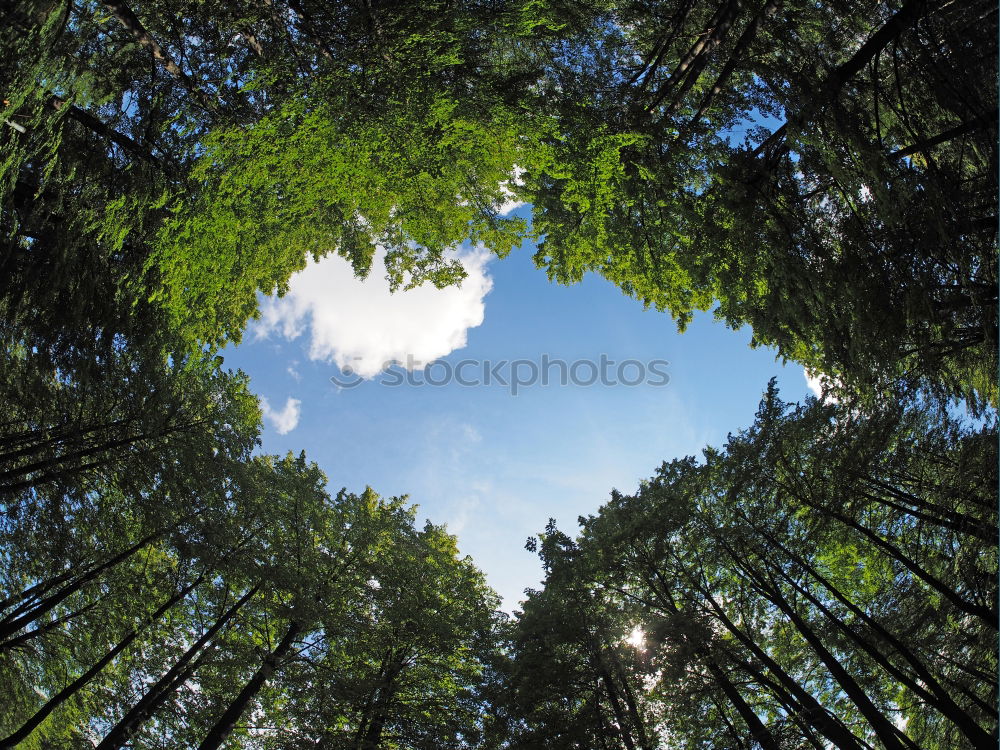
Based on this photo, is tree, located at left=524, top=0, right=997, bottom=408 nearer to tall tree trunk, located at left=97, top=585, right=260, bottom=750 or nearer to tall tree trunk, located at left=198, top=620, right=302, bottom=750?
tall tree trunk, located at left=198, top=620, right=302, bottom=750

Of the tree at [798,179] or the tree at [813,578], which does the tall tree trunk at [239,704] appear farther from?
the tree at [798,179]

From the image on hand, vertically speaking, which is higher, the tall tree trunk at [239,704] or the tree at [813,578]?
the tree at [813,578]

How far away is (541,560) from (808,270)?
1246 cm

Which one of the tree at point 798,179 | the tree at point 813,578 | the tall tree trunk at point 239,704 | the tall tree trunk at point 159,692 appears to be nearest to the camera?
the tree at point 798,179

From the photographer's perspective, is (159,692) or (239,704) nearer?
(159,692)

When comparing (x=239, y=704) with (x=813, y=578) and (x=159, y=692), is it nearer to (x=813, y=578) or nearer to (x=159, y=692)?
(x=159, y=692)

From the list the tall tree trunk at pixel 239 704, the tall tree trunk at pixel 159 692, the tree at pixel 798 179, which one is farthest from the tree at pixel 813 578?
the tall tree trunk at pixel 159 692

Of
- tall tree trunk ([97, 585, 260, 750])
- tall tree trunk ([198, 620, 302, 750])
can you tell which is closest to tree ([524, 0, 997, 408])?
tall tree trunk ([198, 620, 302, 750])

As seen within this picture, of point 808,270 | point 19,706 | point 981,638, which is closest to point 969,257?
point 808,270

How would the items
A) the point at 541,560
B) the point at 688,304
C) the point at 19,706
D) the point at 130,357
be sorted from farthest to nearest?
the point at 541,560 → the point at 19,706 → the point at 130,357 → the point at 688,304

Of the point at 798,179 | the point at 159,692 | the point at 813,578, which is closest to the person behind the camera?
the point at 798,179

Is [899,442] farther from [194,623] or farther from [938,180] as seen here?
[194,623]

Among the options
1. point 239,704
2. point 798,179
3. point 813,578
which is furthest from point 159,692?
point 813,578

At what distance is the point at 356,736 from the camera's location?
9.20 metres
